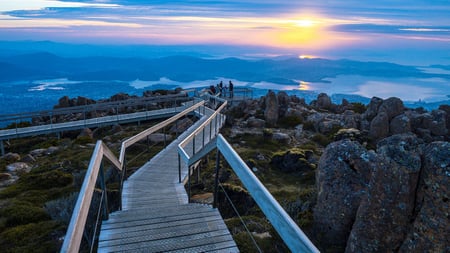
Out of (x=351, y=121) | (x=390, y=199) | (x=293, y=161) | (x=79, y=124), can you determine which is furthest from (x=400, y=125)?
(x=79, y=124)

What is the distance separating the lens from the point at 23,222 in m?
7.42

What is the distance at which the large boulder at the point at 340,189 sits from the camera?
5.57 metres

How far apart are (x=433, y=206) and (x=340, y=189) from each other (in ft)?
5.80

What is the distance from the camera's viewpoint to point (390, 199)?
174 inches

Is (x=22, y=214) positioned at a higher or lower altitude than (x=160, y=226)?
lower

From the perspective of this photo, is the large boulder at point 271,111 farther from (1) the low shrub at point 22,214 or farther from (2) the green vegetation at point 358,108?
(1) the low shrub at point 22,214

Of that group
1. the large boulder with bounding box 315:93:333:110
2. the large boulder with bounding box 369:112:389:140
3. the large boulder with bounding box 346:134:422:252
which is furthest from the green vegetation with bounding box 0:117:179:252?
the large boulder with bounding box 315:93:333:110

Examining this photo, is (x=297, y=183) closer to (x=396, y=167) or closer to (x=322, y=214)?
(x=322, y=214)

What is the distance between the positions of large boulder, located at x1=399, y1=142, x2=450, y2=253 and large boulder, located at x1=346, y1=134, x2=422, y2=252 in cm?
12

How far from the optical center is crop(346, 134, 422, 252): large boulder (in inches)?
170

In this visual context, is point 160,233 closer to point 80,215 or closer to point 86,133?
point 80,215

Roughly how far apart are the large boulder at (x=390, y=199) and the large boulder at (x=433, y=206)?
0.40 feet

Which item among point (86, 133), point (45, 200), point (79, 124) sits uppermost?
point (79, 124)

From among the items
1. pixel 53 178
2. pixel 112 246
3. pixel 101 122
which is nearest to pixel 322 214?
pixel 112 246
